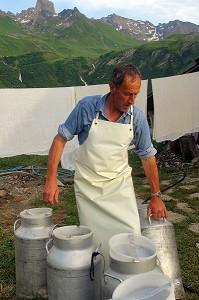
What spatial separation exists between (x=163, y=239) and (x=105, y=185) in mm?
740

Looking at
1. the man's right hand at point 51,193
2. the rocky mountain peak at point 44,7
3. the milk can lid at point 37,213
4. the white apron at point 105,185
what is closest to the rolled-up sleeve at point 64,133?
the white apron at point 105,185

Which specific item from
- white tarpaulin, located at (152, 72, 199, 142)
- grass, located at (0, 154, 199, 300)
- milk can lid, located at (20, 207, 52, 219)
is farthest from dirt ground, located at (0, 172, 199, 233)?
milk can lid, located at (20, 207, 52, 219)

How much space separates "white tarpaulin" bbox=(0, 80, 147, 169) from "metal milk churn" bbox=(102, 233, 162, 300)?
6.33 meters

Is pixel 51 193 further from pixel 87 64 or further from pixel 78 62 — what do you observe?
pixel 78 62

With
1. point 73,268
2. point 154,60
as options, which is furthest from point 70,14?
point 73,268

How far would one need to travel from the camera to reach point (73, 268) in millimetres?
2525

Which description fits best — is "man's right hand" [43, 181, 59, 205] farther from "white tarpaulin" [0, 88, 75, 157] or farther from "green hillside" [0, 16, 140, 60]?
"green hillside" [0, 16, 140, 60]

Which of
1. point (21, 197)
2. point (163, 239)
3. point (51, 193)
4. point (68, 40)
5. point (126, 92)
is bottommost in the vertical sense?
point (21, 197)

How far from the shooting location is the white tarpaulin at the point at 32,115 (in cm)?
850

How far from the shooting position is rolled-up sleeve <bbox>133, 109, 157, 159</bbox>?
312cm

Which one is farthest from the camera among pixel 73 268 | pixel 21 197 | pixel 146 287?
pixel 21 197

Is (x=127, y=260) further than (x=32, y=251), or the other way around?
(x=32, y=251)

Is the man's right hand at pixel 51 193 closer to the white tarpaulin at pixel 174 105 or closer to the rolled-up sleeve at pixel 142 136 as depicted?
the rolled-up sleeve at pixel 142 136

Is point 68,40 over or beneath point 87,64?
over
